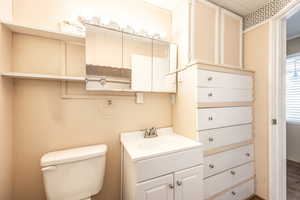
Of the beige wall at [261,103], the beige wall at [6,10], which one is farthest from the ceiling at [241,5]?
the beige wall at [6,10]

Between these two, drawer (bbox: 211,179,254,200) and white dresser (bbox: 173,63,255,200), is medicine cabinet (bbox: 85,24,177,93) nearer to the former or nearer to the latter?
white dresser (bbox: 173,63,255,200)

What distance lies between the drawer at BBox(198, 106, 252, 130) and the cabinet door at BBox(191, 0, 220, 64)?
22.7 inches

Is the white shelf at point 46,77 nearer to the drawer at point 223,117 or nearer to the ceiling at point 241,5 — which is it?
the drawer at point 223,117

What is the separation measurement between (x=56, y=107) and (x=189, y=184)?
53.7 inches

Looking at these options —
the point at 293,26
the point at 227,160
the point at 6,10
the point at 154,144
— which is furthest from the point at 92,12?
the point at 293,26

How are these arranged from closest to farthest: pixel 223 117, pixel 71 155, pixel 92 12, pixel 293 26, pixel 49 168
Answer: pixel 49 168, pixel 71 155, pixel 92 12, pixel 223 117, pixel 293 26

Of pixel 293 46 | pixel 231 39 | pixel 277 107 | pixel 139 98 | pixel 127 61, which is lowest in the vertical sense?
pixel 277 107

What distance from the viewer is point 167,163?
3.43ft

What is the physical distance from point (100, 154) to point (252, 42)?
2.24m

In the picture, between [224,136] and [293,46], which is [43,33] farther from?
[293,46]

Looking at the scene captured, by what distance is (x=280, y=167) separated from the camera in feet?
4.87

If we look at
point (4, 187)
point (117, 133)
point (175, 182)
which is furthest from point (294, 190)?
point (4, 187)

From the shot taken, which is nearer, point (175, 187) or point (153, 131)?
point (175, 187)

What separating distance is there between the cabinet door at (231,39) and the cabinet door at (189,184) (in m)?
1.29
